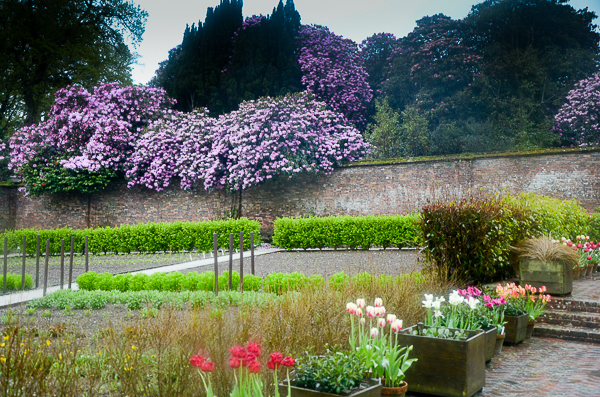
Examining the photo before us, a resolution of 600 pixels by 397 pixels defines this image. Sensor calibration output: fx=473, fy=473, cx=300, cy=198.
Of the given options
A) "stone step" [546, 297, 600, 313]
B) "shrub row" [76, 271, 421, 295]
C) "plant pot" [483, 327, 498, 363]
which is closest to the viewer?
"plant pot" [483, 327, 498, 363]

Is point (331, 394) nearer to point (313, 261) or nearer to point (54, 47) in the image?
point (313, 261)

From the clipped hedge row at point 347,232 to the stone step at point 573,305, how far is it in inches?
283

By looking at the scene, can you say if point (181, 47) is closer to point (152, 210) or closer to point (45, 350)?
point (152, 210)

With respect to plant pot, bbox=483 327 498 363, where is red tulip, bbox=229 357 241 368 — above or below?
above

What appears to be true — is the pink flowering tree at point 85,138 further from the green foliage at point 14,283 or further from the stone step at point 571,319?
the stone step at point 571,319

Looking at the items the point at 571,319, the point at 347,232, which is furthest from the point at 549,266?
the point at 347,232

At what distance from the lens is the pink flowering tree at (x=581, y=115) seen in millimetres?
18406

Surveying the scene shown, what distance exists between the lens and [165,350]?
3.33 meters

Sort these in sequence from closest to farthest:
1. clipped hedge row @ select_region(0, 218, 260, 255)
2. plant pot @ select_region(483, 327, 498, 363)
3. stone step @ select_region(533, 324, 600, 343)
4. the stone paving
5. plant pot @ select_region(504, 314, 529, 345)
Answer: the stone paving < plant pot @ select_region(483, 327, 498, 363) < plant pot @ select_region(504, 314, 529, 345) < stone step @ select_region(533, 324, 600, 343) < clipped hedge row @ select_region(0, 218, 260, 255)

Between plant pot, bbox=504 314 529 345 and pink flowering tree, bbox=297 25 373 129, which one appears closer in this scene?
plant pot, bbox=504 314 529 345

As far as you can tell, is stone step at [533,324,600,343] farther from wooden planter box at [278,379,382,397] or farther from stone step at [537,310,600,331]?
wooden planter box at [278,379,382,397]

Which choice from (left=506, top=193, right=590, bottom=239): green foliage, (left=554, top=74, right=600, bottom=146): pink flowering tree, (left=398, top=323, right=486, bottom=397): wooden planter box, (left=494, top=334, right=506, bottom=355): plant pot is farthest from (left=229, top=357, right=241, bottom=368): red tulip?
(left=554, top=74, right=600, bottom=146): pink flowering tree

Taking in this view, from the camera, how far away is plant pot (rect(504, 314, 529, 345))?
5277mm

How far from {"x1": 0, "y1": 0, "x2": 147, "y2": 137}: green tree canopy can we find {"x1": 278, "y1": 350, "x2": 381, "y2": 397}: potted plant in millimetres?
24186
